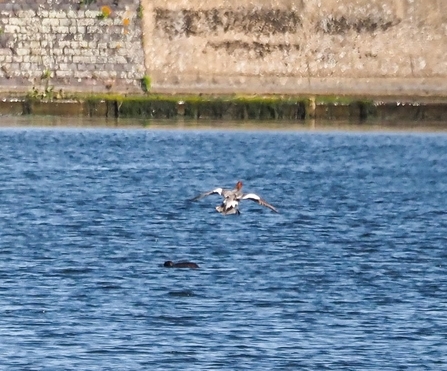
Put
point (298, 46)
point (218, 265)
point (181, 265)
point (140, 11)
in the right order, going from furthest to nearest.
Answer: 1. point (298, 46)
2. point (140, 11)
3. point (218, 265)
4. point (181, 265)

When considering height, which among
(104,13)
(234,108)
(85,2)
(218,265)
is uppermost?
(85,2)

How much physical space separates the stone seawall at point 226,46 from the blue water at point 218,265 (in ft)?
33.0

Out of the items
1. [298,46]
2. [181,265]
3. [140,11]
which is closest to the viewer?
[181,265]

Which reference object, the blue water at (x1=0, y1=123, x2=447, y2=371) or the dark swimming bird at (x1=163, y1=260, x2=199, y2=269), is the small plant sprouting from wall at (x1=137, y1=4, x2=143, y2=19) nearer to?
the blue water at (x1=0, y1=123, x2=447, y2=371)

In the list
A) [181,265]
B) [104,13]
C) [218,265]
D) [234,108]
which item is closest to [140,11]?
[104,13]

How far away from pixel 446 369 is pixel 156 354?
2.39 m

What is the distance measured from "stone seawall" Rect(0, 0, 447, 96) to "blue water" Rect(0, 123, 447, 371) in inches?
396

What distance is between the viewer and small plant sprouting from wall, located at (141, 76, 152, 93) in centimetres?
4478

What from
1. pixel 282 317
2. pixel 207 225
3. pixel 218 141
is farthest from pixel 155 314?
pixel 218 141

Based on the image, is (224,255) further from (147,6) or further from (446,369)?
(147,6)

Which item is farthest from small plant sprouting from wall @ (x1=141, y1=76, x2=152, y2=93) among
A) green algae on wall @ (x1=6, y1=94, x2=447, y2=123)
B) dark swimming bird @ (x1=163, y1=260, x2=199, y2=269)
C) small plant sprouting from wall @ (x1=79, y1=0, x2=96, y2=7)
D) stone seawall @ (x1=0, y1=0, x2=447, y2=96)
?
dark swimming bird @ (x1=163, y1=260, x2=199, y2=269)

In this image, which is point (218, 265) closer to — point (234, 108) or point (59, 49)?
point (234, 108)

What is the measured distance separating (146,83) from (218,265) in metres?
26.8

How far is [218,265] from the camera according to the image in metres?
18.4
